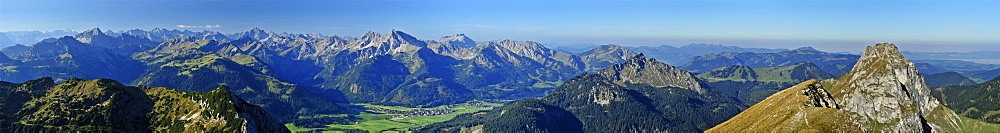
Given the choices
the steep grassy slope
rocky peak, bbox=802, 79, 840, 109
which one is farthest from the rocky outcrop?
the steep grassy slope

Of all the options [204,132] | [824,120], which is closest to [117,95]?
[204,132]

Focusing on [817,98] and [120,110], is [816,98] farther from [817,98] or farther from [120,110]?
[120,110]

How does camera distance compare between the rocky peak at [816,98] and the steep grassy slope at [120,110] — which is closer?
the steep grassy slope at [120,110]

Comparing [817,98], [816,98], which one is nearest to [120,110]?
[816,98]

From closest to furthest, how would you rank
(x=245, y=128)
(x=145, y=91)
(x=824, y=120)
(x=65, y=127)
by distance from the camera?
(x=824, y=120), (x=245, y=128), (x=65, y=127), (x=145, y=91)

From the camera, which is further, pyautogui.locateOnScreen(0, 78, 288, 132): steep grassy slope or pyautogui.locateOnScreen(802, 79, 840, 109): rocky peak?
pyautogui.locateOnScreen(802, 79, 840, 109): rocky peak

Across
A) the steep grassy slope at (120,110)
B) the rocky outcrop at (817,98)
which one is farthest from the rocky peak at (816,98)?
the steep grassy slope at (120,110)

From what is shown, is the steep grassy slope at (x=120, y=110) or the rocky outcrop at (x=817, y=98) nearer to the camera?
the steep grassy slope at (x=120, y=110)

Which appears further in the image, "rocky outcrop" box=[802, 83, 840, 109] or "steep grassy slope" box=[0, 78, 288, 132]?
"rocky outcrop" box=[802, 83, 840, 109]

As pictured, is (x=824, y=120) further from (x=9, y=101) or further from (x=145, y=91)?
(x=9, y=101)

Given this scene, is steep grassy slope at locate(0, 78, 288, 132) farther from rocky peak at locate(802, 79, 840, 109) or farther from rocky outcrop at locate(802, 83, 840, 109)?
rocky outcrop at locate(802, 83, 840, 109)

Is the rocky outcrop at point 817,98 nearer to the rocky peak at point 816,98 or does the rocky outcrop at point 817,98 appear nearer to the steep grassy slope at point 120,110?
the rocky peak at point 816,98
